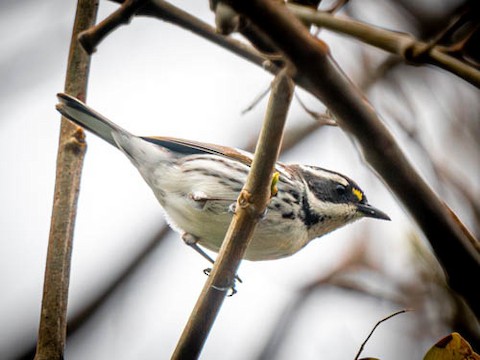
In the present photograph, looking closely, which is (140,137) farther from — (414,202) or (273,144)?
(414,202)

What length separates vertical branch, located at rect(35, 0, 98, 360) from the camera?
241 cm

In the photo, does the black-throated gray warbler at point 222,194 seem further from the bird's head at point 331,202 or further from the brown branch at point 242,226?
the brown branch at point 242,226

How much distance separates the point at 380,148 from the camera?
1.87 m

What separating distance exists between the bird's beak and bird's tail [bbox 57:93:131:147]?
5.41ft

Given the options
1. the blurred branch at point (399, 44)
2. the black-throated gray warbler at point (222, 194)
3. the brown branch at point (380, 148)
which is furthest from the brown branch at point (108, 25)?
the brown branch at point (380, 148)

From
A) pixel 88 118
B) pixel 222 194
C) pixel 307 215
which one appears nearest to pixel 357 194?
pixel 307 215

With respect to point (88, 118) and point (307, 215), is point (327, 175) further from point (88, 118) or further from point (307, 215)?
point (88, 118)

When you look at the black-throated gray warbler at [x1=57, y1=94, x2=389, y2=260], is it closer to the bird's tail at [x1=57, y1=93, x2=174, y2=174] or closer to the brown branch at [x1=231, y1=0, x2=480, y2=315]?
the bird's tail at [x1=57, y1=93, x2=174, y2=174]

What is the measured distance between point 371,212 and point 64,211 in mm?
2317

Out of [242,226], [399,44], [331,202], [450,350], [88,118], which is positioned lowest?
[450,350]

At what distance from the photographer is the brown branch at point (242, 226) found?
81.0 inches

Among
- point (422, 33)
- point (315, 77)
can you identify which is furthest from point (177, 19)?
point (422, 33)

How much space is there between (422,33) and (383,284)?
1.83 m

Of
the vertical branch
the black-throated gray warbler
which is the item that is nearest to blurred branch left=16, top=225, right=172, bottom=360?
the black-throated gray warbler
